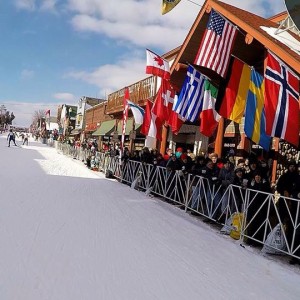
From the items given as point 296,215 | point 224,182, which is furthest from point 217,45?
point 296,215

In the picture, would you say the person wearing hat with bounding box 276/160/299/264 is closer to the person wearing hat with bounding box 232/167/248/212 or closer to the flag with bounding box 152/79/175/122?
the person wearing hat with bounding box 232/167/248/212

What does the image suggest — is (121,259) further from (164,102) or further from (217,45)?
(164,102)

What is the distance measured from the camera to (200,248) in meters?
6.43

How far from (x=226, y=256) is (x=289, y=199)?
1412mm

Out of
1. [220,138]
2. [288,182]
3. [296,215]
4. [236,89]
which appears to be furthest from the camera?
[220,138]

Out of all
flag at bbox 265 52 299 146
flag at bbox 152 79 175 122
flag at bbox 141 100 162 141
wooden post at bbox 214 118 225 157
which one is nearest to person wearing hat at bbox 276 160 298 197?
flag at bbox 265 52 299 146

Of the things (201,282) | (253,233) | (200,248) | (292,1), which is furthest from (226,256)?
(292,1)

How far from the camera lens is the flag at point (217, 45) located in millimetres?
9383

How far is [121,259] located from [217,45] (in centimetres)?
638

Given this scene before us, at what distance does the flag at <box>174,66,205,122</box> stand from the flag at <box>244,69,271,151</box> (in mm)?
2832

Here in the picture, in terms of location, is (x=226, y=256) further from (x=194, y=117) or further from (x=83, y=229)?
(x=194, y=117)

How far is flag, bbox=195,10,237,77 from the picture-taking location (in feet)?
30.8

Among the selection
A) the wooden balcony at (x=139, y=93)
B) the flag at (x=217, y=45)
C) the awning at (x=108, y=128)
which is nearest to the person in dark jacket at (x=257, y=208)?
the flag at (x=217, y=45)

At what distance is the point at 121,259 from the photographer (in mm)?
5258
